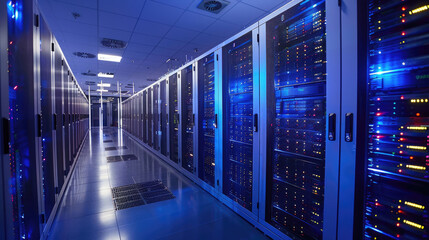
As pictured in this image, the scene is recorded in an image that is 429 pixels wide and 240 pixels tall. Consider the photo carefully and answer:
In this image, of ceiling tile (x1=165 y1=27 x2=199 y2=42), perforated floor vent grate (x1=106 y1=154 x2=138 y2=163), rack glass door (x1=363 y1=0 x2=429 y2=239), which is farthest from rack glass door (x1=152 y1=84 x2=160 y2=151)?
rack glass door (x1=363 y1=0 x2=429 y2=239)

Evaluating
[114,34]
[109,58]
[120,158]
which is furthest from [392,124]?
[109,58]

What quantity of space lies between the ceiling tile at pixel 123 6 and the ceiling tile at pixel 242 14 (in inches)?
66.1

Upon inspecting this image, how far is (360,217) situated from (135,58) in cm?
744

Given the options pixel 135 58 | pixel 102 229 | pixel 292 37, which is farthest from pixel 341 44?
pixel 135 58

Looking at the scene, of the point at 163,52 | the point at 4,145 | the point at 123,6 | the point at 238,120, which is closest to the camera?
the point at 4,145

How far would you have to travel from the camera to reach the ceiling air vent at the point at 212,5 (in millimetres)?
3463

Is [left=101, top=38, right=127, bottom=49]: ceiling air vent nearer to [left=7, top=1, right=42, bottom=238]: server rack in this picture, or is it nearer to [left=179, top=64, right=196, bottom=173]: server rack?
[left=179, top=64, right=196, bottom=173]: server rack

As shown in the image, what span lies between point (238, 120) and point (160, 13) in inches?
118

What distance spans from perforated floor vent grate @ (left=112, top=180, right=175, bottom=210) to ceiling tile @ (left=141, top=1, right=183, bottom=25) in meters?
3.16

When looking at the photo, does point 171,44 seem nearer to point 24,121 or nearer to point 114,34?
point 114,34

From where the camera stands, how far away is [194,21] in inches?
166

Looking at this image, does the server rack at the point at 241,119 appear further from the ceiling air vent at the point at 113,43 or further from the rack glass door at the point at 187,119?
the ceiling air vent at the point at 113,43

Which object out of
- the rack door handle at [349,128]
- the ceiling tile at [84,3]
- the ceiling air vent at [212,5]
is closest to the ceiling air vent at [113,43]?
the ceiling tile at [84,3]

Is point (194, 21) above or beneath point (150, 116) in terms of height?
above
